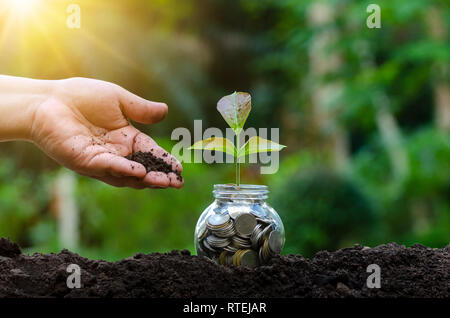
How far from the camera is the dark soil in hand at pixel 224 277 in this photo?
5.34 ft

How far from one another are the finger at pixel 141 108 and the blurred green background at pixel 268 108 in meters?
3.32

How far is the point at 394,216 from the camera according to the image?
7.61 m

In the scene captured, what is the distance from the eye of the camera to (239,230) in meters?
1.86

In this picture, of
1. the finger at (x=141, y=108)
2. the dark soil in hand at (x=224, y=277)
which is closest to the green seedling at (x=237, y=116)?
the finger at (x=141, y=108)

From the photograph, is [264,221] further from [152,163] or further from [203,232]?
[152,163]

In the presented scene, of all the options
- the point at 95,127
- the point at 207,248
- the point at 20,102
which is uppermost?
the point at 20,102

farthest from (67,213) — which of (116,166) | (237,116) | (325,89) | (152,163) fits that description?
(237,116)

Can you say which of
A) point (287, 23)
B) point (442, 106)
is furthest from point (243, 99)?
point (287, 23)

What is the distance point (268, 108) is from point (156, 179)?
10.7m

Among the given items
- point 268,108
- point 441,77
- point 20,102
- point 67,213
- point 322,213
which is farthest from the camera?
point 268,108

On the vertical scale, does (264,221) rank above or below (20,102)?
below

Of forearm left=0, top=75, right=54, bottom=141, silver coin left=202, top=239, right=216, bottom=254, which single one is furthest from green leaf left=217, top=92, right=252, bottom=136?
forearm left=0, top=75, right=54, bottom=141

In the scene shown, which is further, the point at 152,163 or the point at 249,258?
the point at 152,163

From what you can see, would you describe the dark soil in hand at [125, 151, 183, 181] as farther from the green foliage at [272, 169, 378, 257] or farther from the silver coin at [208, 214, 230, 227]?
the green foliage at [272, 169, 378, 257]
